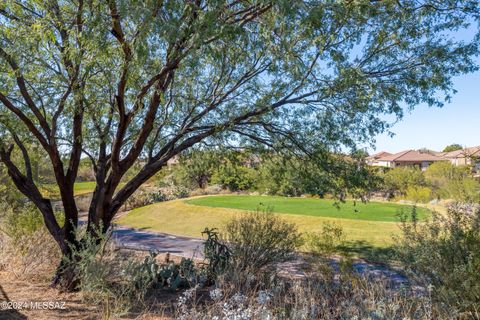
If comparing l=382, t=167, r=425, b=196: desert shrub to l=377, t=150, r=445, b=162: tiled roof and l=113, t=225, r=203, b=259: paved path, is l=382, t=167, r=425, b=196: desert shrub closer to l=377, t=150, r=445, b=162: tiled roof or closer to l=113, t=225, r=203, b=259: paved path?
l=113, t=225, r=203, b=259: paved path

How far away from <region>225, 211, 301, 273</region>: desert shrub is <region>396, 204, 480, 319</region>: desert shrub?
306cm

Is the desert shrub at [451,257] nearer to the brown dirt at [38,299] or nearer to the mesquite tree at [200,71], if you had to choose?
the mesquite tree at [200,71]

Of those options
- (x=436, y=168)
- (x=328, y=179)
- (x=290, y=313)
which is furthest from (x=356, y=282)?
A: (x=436, y=168)

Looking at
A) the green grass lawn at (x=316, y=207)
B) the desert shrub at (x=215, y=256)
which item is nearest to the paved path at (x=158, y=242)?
the green grass lawn at (x=316, y=207)

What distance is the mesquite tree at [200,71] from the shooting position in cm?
527

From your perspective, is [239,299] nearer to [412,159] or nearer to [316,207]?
[316,207]

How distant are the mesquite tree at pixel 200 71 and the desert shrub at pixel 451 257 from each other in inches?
109

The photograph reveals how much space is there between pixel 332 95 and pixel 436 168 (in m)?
27.5

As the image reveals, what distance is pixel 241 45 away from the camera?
6.74 meters

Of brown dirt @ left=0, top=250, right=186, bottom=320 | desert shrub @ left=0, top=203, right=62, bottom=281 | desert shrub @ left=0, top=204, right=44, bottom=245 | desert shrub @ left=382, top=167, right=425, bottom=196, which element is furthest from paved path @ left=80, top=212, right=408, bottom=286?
desert shrub @ left=382, top=167, right=425, bottom=196

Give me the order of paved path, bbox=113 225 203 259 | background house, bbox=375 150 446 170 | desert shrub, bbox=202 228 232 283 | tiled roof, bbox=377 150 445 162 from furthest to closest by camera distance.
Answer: tiled roof, bbox=377 150 445 162
background house, bbox=375 150 446 170
paved path, bbox=113 225 203 259
desert shrub, bbox=202 228 232 283

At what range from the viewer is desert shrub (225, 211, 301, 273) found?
7.85m

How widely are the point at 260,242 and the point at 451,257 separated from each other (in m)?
3.92

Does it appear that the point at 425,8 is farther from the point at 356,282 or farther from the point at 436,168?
the point at 436,168
